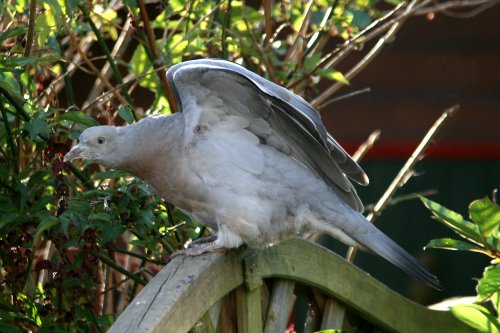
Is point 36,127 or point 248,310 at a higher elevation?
point 36,127

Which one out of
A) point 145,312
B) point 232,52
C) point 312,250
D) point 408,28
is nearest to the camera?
point 145,312

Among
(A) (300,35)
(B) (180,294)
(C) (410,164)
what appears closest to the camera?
(B) (180,294)

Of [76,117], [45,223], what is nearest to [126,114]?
[76,117]

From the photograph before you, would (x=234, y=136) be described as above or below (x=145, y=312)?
above

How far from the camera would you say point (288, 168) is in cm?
296

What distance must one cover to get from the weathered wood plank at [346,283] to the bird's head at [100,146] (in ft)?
1.95

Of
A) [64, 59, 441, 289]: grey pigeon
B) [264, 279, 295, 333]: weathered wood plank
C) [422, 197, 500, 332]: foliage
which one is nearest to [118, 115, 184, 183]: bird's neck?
[64, 59, 441, 289]: grey pigeon

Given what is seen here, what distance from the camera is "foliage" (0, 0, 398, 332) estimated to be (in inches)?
95.0

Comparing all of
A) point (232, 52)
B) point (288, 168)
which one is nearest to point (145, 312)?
point (288, 168)

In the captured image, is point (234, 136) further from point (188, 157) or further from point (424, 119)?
point (424, 119)

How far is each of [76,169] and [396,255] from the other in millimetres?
1069

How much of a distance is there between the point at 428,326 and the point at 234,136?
882mm

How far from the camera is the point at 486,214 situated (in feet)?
7.90

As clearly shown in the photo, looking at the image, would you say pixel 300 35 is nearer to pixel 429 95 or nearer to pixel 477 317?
pixel 477 317
